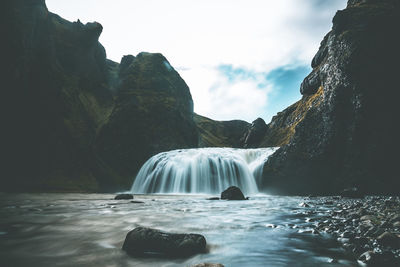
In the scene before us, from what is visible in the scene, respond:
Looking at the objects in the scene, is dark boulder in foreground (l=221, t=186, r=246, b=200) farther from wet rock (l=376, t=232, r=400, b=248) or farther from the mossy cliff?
the mossy cliff

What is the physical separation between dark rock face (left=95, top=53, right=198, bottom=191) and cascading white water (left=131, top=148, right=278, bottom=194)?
9.96m

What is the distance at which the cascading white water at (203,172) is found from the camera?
2828 cm

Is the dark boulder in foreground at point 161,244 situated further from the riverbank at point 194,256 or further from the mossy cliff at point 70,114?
the mossy cliff at point 70,114

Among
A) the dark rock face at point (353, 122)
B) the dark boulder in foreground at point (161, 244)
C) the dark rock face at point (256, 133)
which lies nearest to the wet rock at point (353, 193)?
the dark rock face at point (353, 122)

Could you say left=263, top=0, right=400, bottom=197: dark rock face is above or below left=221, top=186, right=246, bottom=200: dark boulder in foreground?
above

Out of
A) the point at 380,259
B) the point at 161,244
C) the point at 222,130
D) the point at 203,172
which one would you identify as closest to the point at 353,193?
the point at 203,172

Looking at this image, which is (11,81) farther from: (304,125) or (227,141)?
(227,141)

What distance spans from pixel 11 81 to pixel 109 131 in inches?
811

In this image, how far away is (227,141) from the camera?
147750mm

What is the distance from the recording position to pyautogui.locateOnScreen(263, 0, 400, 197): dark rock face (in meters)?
20.7

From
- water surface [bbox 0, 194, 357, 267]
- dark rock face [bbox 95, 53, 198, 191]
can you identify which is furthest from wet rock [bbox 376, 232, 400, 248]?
dark rock face [bbox 95, 53, 198, 191]

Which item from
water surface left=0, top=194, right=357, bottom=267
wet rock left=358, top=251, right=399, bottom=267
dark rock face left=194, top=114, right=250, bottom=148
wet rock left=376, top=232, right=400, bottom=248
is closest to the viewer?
wet rock left=358, top=251, right=399, bottom=267

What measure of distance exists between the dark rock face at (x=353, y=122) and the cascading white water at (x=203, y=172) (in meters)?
2.50

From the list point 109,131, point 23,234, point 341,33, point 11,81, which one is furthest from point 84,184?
point 341,33
